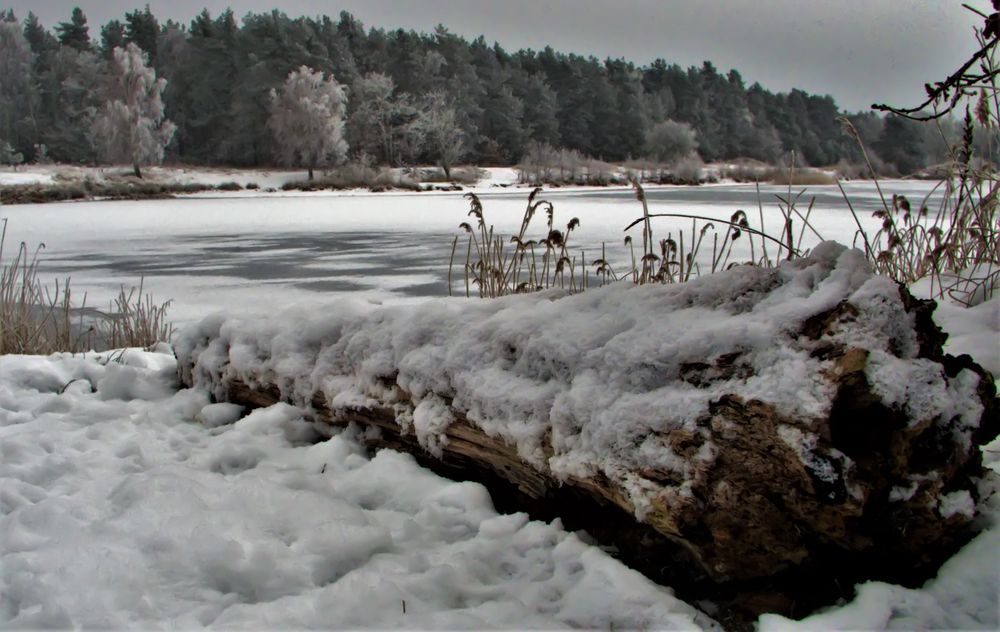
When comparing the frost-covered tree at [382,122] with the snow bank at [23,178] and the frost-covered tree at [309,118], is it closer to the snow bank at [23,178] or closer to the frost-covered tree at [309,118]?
the frost-covered tree at [309,118]

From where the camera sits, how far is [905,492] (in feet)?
3.68

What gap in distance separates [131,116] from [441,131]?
1125 cm

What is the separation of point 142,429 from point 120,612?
3.24 ft

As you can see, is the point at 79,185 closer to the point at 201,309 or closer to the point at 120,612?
the point at 201,309

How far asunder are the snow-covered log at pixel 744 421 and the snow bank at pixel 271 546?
12cm

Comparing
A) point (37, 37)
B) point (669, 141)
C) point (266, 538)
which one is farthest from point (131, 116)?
point (266, 538)

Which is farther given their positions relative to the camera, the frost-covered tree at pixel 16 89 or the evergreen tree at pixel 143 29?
the evergreen tree at pixel 143 29

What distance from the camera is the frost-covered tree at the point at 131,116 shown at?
82.7 ft

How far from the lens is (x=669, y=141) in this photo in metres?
36.1

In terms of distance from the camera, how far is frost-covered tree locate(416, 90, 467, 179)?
2933 centimetres

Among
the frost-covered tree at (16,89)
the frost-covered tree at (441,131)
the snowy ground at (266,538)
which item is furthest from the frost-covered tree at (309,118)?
the snowy ground at (266,538)

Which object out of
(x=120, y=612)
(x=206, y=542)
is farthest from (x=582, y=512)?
(x=120, y=612)

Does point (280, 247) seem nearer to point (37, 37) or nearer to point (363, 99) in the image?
point (363, 99)

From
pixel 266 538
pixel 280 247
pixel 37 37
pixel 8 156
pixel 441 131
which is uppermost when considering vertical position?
pixel 37 37
